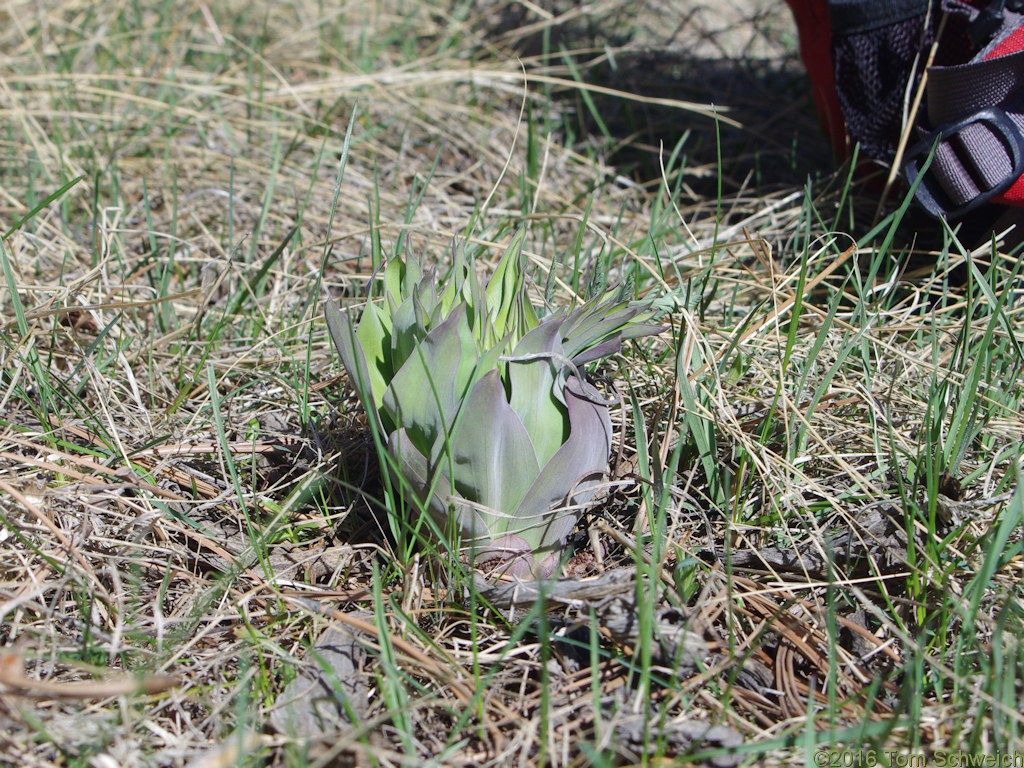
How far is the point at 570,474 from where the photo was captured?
977 mm

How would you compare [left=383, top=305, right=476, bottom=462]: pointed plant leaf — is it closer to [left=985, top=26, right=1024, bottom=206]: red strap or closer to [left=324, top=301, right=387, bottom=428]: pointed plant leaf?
[left=324, top=301, right=387, bottom=428]: pointed plant leaf

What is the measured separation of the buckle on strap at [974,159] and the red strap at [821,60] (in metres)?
0.33

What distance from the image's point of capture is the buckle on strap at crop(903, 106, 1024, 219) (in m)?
1.37

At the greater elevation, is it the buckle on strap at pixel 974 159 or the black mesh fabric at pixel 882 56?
the black mesh fabric at pixel 882 56

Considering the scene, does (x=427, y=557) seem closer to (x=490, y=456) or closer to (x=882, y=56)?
(x=490, y=456)

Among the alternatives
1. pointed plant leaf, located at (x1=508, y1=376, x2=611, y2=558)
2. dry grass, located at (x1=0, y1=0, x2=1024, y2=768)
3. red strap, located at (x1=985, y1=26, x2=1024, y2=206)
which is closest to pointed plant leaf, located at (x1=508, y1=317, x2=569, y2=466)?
pointed plant leaf, located at (x1=508, y1=376, x2=611, y2=558)

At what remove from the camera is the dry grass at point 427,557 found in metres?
0.87

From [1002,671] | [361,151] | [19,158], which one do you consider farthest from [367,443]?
[19,158]

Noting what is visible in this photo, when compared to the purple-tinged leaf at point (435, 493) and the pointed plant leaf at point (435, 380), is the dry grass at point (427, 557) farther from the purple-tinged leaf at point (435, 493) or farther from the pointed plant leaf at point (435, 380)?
the pointed plant leaf at point (435, 380)

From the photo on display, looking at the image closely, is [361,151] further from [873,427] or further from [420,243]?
[873,427]

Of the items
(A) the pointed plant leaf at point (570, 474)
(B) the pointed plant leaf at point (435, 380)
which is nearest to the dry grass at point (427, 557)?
(A) the pointed plant leaf at point (570, 474)

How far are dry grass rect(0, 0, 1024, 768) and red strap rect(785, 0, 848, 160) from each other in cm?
17

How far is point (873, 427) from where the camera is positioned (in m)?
1.22

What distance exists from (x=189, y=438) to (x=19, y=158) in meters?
1.12
